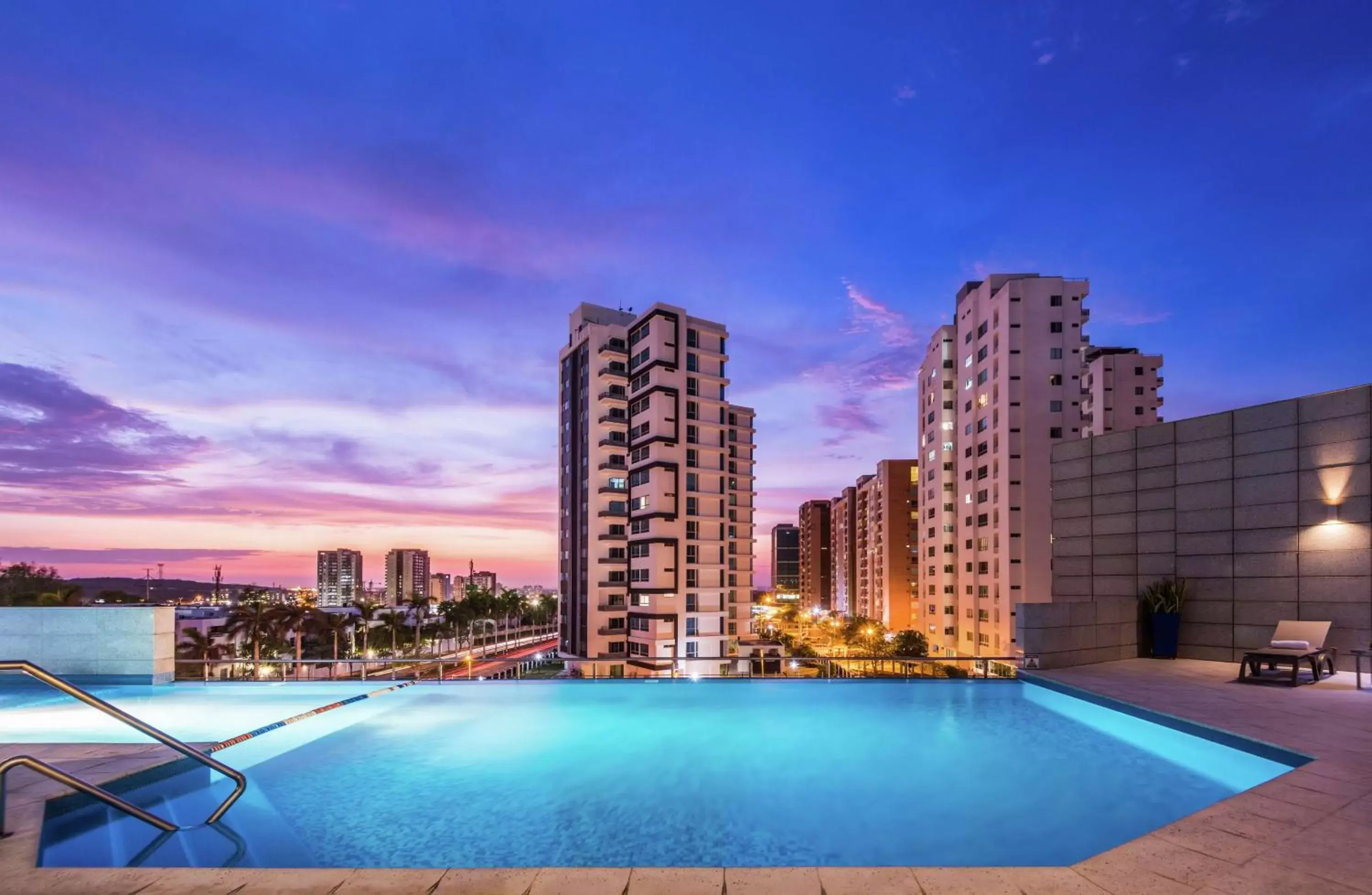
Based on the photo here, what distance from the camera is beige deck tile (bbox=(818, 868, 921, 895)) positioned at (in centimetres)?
381

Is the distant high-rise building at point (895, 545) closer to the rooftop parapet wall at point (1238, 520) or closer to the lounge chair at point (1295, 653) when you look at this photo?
the rooftop parapet wall at point (1238, 520)

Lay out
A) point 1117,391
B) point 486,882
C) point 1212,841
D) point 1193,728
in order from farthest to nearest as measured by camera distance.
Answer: point 1117,391
point 1193,728
point 1212,841
point 486,882

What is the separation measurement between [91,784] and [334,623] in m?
76.0

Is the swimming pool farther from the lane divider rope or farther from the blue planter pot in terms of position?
the blue planter pot

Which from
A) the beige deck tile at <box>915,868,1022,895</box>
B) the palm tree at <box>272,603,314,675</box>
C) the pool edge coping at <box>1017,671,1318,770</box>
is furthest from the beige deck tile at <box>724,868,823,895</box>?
the palm tree at <box>272,603,314,675</box>

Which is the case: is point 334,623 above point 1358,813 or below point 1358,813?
below

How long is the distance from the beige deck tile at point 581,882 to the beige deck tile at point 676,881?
88mm

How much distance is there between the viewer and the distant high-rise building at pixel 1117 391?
60.4 meters

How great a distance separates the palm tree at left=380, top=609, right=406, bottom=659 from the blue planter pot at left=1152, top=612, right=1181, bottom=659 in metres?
92.5

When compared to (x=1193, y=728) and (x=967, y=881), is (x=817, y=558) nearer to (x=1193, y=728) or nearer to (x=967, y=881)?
(x=1193, y=728)

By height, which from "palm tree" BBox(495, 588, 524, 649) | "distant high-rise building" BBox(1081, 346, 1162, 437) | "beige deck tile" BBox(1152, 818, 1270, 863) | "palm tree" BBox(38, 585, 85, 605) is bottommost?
"palm tree" BBox(495, 588, 524, 649)

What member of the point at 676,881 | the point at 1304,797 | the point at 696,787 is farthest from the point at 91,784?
the point at 1304,797

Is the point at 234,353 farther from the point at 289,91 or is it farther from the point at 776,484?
the point at 776,484

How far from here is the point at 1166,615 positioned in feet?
45.5
